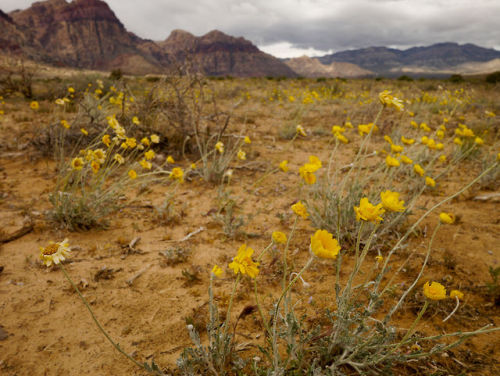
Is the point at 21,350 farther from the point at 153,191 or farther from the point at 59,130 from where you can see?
the point at 59,130

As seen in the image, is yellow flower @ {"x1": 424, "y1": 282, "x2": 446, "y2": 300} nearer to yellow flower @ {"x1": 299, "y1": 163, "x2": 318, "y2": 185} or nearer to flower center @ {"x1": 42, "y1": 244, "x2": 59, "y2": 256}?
yellow flower @ {"x1": 299, "y1": 163, "x2": 318, "y2": 185}

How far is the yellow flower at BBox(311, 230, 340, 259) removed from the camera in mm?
910

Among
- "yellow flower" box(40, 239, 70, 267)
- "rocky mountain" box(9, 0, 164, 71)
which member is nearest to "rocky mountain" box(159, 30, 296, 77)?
"rocky mountain" box(9, 0, 164, 71)

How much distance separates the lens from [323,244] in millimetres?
1029

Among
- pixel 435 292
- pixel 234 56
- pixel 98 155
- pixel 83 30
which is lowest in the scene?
pixel 435 292

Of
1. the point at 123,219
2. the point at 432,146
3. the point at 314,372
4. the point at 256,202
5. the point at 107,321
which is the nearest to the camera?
the point at 314,372

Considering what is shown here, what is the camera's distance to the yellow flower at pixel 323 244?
0.91 m

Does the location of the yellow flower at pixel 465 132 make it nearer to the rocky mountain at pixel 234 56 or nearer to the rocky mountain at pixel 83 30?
the rocky mountain at pixel 83 30

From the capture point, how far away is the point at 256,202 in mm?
3268

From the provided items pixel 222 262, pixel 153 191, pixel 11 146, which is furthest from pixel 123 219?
pixel 11 146

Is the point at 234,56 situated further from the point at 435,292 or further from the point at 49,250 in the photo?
the point at 435,292

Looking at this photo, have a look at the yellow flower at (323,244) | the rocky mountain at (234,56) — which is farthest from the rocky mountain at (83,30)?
the yellow flower at (323,244)

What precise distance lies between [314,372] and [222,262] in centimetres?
126

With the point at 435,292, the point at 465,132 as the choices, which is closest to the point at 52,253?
the point at 435,292
